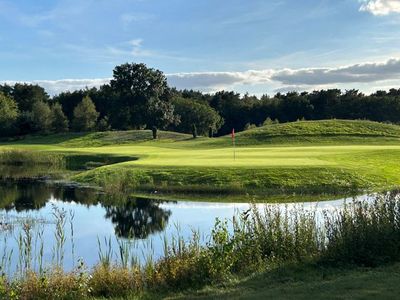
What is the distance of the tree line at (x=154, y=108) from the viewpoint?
92.4 metres

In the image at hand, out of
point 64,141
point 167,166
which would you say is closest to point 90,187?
point 167,166

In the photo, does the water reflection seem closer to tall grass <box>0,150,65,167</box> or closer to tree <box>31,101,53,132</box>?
tall grass <box>0,150,65,167</box>

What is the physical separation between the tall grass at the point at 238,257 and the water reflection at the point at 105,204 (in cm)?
771

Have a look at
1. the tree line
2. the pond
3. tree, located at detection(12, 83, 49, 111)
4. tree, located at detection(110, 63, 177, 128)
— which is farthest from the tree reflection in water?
tree, located at detection(12, 83, 49, 111)

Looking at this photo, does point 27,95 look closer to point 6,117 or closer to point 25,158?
point 6,117

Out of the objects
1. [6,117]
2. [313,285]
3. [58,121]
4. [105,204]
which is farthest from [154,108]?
[313,285]

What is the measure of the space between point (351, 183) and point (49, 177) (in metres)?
23.1

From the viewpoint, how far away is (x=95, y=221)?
75.7ft

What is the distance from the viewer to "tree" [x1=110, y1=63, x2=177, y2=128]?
9025 centimetres

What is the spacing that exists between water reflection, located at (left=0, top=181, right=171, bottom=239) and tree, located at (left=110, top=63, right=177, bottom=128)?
5414 cm

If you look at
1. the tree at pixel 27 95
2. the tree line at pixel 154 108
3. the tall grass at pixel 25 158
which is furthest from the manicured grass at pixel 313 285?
the tree at pixel 27 95

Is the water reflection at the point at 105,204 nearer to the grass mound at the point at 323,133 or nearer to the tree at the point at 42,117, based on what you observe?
the grass mound at the point at 323,133

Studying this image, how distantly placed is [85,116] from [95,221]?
7473cm

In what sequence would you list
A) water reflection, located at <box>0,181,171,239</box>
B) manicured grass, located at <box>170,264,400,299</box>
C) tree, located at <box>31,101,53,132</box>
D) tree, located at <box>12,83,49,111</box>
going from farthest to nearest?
tree, located at <box>12,83,49,111</box> → tree, located at <box>31,101,53,132</box> → water reflection, located at <box>0,181,171,239</box> → manicured grass, located at <box>170,264,400,299</box>
